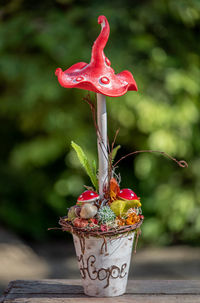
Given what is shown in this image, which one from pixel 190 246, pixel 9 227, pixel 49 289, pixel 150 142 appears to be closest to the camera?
pixel 49 289

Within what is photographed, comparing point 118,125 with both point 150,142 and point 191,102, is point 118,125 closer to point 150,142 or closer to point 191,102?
point 150,142

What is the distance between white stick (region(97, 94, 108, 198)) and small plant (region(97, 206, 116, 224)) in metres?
0.09

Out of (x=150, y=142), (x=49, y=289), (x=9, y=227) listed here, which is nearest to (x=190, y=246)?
(x=150, y=142)

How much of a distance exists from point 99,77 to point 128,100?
1988 mm

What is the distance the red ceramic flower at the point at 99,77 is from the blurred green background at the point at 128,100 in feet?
6.35

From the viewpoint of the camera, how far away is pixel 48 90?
362 cm

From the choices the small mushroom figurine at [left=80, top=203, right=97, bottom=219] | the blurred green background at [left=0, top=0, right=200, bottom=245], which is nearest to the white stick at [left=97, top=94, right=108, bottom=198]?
the small mushroom figurine at [left=80, top=203, right=97, bottom=219]

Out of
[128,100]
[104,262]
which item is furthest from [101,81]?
[128,100]

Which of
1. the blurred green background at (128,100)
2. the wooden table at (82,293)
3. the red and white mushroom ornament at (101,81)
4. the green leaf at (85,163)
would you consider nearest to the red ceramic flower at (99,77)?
the red and white mushroom ornament at (101,81)

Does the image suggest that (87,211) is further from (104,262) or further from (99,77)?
(99,77)

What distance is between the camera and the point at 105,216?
1552mm

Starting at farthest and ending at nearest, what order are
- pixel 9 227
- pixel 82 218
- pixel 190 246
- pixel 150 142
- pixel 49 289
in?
pixel 9 227 < pixel 190 246 < pixel 150 142 < pixel 49 289 < pixel 82 218

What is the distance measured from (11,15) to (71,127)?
57.5 inches

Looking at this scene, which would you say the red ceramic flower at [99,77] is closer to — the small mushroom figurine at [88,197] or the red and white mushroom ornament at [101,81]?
the red and white mushroom ornament at [101,81]
